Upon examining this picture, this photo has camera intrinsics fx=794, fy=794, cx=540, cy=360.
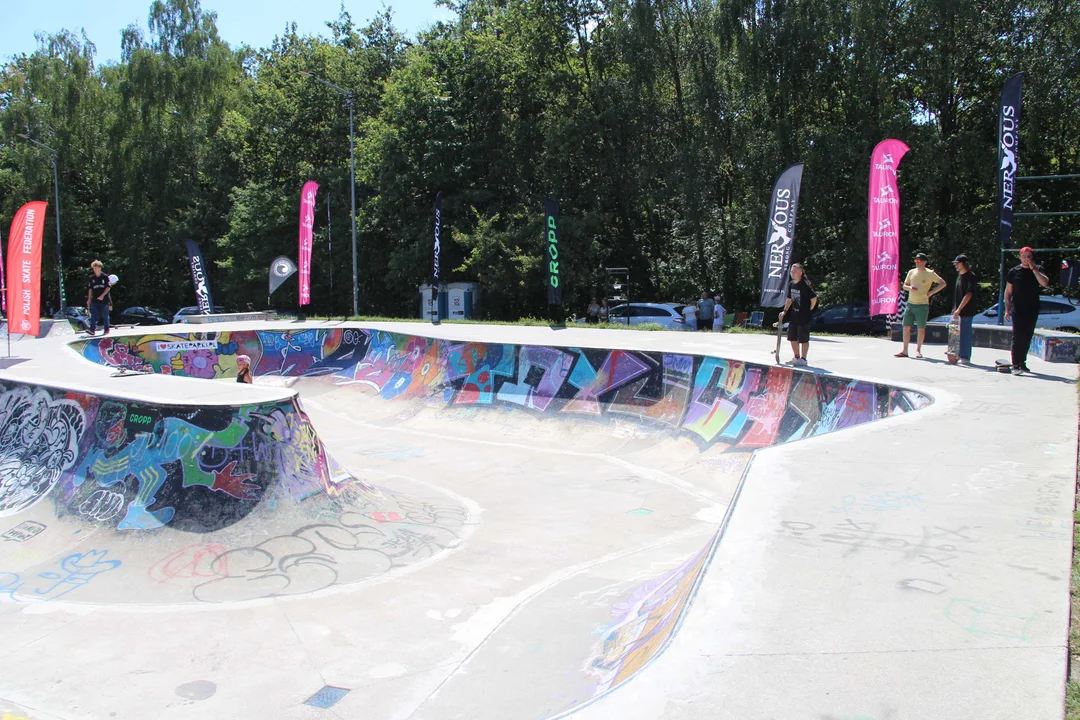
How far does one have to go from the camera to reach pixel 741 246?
28.3 metres

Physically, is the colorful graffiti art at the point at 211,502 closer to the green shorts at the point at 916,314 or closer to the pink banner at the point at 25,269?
the pink banner at the point at 25,269

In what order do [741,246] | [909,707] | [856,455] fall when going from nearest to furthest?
[909,707] < [856,455] < [741,246]

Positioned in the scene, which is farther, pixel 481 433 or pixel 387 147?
pixel 387 147

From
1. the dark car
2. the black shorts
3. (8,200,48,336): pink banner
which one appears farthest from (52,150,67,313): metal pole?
the black shorts

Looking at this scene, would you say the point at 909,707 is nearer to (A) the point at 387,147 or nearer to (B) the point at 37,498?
(B) the point at 37,498

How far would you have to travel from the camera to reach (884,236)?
13852 millimetres

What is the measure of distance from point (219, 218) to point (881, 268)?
1503 inches

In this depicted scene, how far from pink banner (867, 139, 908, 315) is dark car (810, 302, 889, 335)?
33.3 feet

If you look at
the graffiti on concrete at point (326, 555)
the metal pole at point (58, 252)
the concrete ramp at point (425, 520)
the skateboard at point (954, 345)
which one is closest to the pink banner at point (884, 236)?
the skateboard at point (954, 345)

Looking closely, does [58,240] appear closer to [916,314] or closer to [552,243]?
[552,243]

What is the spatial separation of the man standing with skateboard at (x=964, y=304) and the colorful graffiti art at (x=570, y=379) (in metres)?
2.41

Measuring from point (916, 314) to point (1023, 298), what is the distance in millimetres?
2148

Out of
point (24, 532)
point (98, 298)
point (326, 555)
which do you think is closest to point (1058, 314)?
point (326, 555)

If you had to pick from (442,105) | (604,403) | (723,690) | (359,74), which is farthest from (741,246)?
(723,690)
